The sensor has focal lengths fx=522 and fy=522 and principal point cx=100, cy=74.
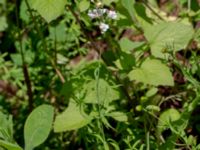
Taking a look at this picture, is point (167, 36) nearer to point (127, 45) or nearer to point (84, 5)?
point (127, 45)

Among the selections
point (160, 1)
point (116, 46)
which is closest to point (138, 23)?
point (116, 46)

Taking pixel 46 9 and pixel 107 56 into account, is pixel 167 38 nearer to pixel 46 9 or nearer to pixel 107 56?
pixel 107 56

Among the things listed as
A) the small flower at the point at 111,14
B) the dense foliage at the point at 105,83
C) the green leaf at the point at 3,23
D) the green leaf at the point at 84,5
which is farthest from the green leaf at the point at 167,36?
the green leaf at the point at 3,23

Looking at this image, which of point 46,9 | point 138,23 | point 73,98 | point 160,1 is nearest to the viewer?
point 46,9

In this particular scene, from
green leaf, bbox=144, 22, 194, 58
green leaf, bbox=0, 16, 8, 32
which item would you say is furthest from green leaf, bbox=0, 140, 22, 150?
green leaf, bbox=0, 16, 8, 32

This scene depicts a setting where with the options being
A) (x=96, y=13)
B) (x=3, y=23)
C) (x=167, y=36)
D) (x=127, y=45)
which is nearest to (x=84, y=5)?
(x=96, y=13)

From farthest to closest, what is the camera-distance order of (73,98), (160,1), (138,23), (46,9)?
1. (160,1)
2. (138,23)
3. (73,98)
4. (46,9)

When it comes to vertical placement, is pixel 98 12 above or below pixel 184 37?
above
